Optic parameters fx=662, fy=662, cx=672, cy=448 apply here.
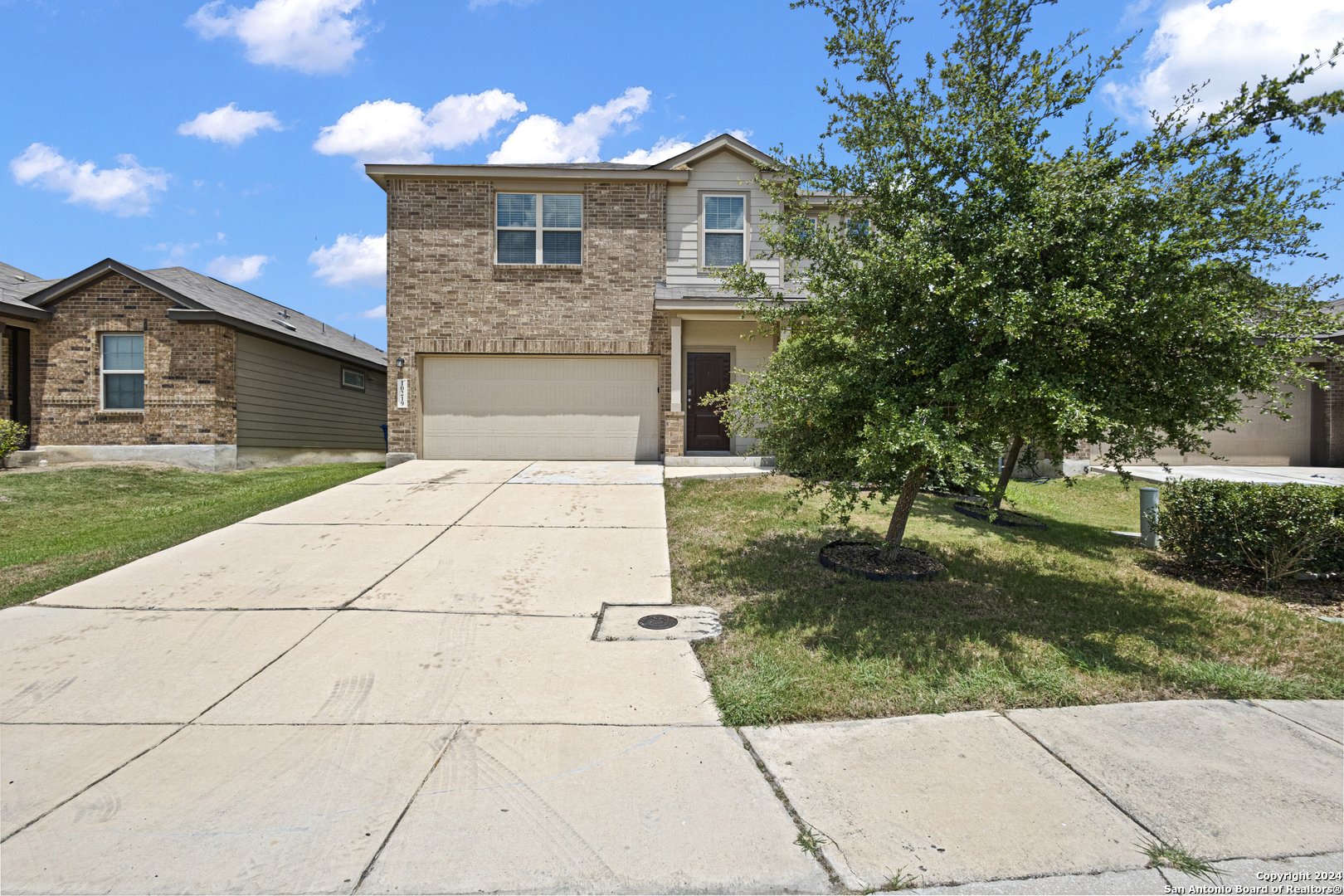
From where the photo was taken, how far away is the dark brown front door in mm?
13680

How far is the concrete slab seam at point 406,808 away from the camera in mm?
2436

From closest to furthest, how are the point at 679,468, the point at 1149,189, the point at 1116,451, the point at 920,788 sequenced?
the point at 920,788, the point at 1149,189, the point at 1116,451, the point at 679,468

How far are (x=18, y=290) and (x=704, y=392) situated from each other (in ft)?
47.3

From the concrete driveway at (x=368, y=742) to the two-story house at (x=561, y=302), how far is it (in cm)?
734

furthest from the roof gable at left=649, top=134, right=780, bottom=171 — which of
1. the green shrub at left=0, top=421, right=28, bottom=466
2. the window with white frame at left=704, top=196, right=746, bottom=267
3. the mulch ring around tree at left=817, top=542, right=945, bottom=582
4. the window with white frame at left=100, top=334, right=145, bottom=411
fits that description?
the green shrub at left=0, top=421, right=28, bottom=466

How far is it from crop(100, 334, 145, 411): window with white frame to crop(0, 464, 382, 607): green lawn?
182cm

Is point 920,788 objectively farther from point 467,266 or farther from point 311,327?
point 311,327

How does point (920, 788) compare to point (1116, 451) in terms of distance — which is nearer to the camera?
point (920, 788)

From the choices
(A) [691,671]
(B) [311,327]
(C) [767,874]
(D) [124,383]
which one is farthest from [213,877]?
(B) [311,327]

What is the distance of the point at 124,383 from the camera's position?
1373cm

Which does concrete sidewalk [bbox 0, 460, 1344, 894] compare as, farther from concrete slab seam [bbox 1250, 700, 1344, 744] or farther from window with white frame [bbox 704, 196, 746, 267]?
window with white frame [bbox 704, 196, 746, 267]

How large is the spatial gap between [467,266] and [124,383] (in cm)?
765

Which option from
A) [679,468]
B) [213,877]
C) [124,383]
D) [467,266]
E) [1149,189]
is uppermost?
[467,266]

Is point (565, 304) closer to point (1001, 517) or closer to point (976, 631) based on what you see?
point (1001, 517)
